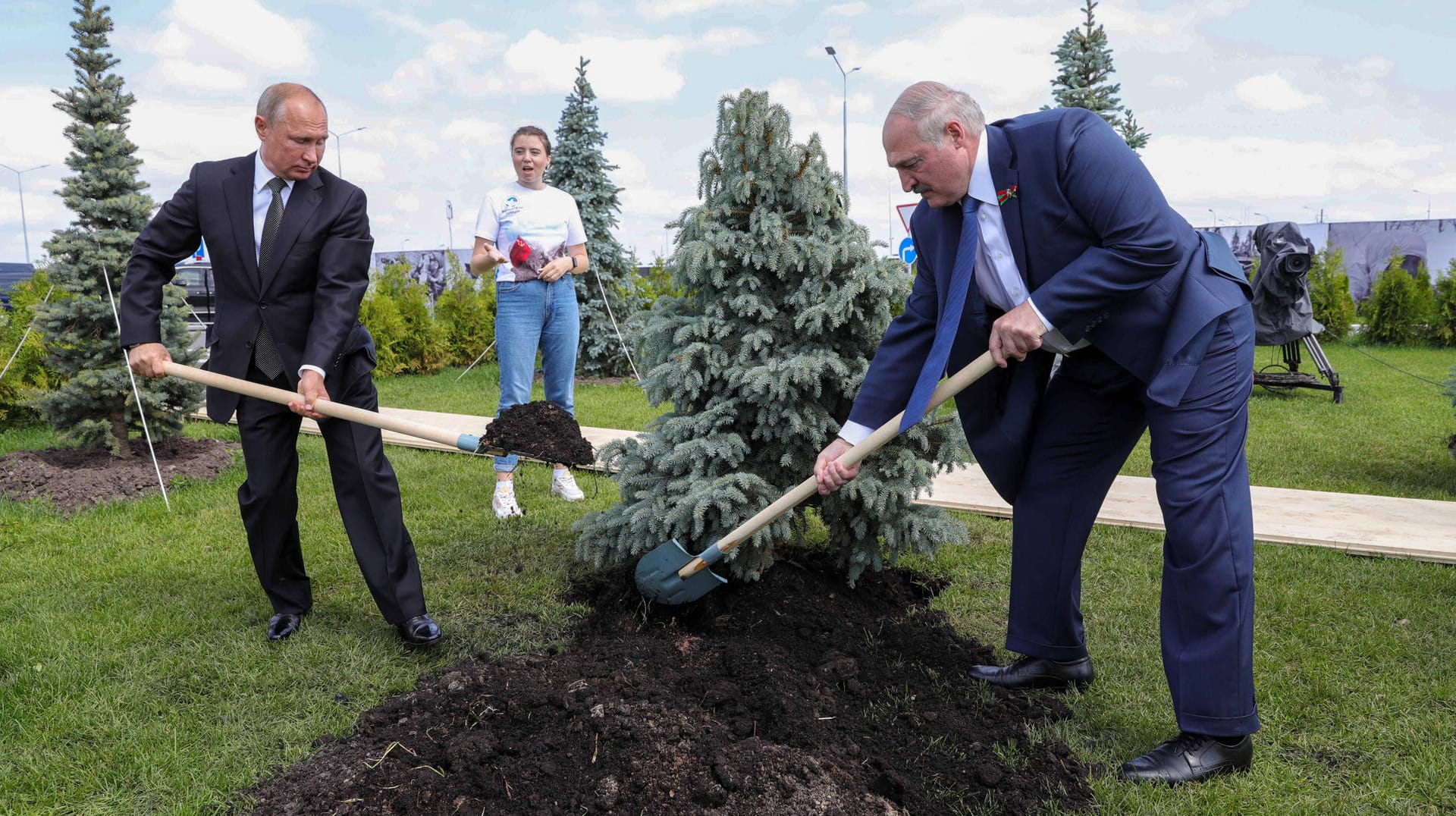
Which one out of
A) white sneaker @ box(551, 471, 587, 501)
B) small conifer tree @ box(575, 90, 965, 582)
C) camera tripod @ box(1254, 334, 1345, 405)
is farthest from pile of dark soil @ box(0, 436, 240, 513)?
camera tripod @ box(1254, 334, 1345, 405)

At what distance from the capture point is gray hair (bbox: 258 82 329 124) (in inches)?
139

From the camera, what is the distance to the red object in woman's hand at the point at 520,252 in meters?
5.77

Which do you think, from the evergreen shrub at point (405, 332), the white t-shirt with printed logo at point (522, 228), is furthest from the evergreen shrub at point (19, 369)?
the white t-shirt with printed logo at point (522, 228)

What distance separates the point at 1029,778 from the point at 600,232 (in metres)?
12.1

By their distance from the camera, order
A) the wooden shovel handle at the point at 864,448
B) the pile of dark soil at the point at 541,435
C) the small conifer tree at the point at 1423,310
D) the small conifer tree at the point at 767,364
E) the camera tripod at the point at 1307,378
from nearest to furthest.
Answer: the wooden shovel handle at the point at 864,448 → the small conifer tree at the point at 767,364 → the pile of dark soil at the point at 541,435 → the camera tripod at the point at 1307,378 → the small conifer tree at the point at 1423,310

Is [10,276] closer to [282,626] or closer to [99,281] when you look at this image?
[99,281]

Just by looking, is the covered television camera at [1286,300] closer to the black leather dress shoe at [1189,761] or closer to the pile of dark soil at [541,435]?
the black leather dress shoe at [1189,761]

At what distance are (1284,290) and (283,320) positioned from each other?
10897 millimetres

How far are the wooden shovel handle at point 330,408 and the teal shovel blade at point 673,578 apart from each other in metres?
0.95

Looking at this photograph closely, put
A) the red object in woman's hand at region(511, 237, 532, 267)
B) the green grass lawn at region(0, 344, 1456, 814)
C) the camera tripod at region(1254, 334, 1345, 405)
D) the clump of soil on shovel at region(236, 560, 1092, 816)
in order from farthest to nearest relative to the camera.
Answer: the camera tripod at region(1254, 334, 1345, 405), the red object in woman's hand at region(511, 237, 532, 267), the green grass lawn at region(0, 344, 1456, 814), the clump of soil on shovel at region(236, 560, 1092, 816)

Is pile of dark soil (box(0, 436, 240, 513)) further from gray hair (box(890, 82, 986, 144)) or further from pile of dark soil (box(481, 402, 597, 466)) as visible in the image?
gray hair (box(890, 82, 986, 144))

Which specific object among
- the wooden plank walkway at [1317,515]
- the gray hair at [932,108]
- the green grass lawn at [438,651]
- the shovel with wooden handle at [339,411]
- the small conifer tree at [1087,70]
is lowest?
the green grass lawn at [438,651]

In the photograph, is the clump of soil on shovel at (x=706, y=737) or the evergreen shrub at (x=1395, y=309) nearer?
the clump of soil on shovel at (x=706, y=737)

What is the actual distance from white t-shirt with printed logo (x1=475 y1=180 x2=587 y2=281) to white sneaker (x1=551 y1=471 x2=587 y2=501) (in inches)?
54.1
